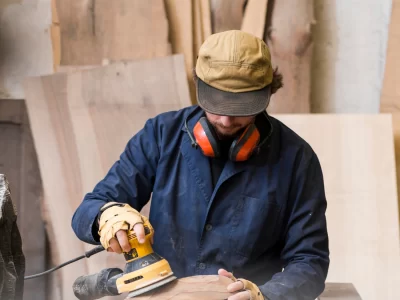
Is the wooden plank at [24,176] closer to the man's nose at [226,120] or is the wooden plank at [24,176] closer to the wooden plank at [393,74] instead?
the man's nose at [226,120]

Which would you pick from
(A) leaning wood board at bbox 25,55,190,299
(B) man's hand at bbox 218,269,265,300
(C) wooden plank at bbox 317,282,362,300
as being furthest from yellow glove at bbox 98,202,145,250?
(A) leaning wood board at bbox 25,55,190,299

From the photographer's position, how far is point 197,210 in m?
1.69

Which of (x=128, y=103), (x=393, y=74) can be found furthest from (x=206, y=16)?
(x=393, y=74)

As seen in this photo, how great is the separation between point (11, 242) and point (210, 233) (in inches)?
22.1

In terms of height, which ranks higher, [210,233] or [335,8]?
[335,8]

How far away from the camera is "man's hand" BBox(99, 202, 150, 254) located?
4.54 ft

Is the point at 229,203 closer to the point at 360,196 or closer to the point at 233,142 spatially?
the point at 233,142

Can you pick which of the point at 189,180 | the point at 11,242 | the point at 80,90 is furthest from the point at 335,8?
the point at 11,242

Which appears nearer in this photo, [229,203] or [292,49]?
[229,203]

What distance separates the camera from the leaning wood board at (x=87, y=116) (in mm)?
2570

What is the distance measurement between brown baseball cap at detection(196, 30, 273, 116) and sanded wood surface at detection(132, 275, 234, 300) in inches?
17.4

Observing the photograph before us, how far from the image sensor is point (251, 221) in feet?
5.43

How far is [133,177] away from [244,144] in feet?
1.16

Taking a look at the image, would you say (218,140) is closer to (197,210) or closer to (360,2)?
(197,210)
